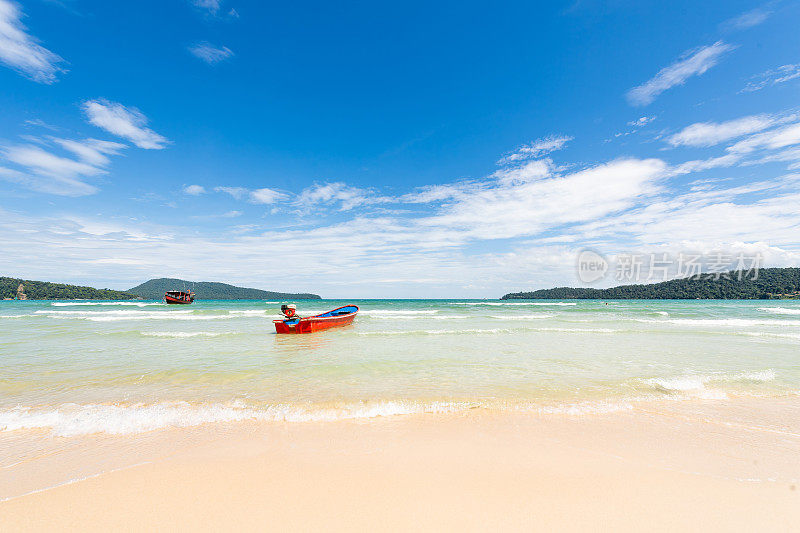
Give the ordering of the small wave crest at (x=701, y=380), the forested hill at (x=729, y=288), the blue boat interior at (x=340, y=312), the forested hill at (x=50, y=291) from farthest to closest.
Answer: the forested hill at (x=50, y=291) → the forested hill at (x=729, y=288) → the blue boat interior at (x=340, y=312) → the small wave crest at (x=701, y=380)

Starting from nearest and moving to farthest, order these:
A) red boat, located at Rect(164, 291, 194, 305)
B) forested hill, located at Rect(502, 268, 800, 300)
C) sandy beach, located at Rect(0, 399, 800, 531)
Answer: sandy beach, located at Rect(0, 399, 800, 531) < red boat, located at Rect(164, 291, 194, 305) < forested hill, located at Rect(502, 268, 800, 300)

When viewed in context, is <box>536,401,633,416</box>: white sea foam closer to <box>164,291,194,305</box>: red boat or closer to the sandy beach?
the sandy beach

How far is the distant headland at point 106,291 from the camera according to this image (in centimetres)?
9088

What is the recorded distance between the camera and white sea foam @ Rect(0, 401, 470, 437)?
531cm

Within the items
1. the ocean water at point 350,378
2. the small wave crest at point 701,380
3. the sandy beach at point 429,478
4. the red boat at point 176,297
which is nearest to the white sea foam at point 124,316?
the ocean water at point 350,378

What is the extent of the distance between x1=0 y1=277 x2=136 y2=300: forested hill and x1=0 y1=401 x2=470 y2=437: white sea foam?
127 meters

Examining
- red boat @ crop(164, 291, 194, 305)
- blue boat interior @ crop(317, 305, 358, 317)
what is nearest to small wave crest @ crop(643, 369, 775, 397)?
blue boat interior @ crop(317, 305, 358, 317)

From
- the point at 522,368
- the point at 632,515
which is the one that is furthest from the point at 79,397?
the point at 522,368

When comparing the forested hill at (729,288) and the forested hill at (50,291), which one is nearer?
the forested hill at (729,288)

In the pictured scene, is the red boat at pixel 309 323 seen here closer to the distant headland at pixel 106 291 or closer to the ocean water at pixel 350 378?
the ocean water at pixel 350 378

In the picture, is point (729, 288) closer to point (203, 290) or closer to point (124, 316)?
point (124, 316)

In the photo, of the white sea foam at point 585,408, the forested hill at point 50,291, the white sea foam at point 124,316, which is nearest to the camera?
the white sea foam at point 585,408

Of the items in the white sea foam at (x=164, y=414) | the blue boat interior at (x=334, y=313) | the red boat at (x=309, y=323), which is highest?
the blue boat interior at (x=334, y=313)

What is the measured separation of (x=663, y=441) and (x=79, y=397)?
11000 mm
